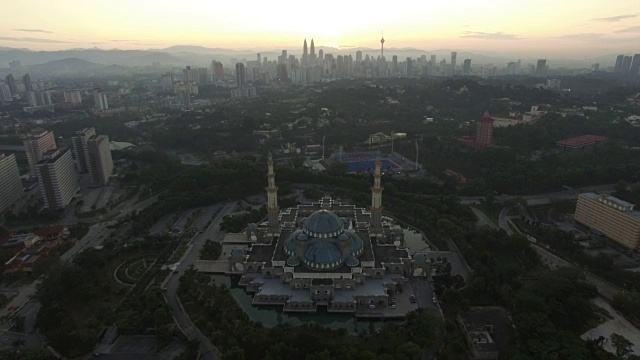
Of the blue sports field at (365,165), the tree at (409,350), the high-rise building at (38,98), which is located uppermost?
the high-rise building at (38,98)

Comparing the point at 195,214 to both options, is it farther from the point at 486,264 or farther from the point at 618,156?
the point at 618,156

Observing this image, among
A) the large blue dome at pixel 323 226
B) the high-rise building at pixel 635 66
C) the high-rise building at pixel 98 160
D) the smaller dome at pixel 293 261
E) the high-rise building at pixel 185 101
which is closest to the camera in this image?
the smaller dome at pixel 293 261

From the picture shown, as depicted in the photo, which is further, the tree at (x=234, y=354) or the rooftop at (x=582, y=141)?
the rooftop at (x=582, y=141)

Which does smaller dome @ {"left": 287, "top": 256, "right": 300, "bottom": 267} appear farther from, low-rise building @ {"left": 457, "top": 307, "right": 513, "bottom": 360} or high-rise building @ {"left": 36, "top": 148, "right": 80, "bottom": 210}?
high-rise building @ {"left": 36, "top": 148, "right": 80, "bottom": 210}

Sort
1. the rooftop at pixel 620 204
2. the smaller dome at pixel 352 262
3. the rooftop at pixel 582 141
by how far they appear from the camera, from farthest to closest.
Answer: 1. the rooftop at pixel 582 141
2. the rooftop at pixel 620 204
3. the smaller dome at pixel 352 262

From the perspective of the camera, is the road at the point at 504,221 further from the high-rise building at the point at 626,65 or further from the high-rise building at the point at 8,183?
the high-rise building at the point at 626,65

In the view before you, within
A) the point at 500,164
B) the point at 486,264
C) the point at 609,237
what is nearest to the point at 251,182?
the point at 486,264

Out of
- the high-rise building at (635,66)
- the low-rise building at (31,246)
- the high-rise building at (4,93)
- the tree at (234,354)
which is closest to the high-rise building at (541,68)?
the high-rise building at (635,66)

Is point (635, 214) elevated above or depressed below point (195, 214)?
above
